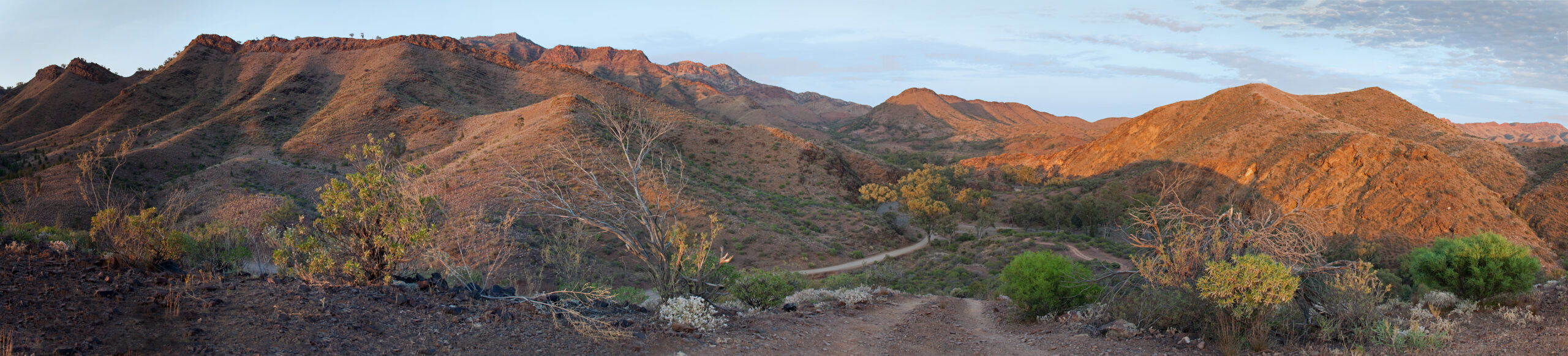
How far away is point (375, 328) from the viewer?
7.22 meters

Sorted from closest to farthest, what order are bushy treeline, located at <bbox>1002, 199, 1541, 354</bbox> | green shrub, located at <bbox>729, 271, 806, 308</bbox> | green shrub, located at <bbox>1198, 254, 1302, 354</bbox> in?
green shrub, located at <bbox>1198, 254, 1302, 354</bbox>, bushy treeline, located at <bbox>1002, 199, 1541, 354</bbox>, green shrub, located at <bbox>729, 271, 806, 308</bbox>

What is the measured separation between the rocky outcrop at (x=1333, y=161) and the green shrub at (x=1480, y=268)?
832cm

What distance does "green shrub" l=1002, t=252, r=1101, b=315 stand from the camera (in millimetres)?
11406

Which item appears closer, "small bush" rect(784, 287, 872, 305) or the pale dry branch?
the pale dry branch

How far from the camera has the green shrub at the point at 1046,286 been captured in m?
11.4

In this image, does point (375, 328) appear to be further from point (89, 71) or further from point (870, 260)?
point (89, 71)

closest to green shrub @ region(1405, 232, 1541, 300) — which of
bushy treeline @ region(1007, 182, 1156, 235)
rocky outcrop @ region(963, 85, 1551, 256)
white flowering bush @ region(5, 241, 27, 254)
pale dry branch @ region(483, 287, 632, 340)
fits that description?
rocky outcrop @ region(963, 85, 1551, 256)

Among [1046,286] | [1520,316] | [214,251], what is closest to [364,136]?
[214,251]

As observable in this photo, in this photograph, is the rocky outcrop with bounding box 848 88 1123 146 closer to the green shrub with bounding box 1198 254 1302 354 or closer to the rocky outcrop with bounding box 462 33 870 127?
the rocky outcrop with bounding box 462 33 870 127

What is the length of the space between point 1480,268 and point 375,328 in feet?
55.8

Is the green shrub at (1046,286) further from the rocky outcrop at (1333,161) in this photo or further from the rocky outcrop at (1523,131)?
the rocky outcrop at (1523,131)

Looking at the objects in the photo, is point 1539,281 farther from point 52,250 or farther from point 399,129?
point 399,129

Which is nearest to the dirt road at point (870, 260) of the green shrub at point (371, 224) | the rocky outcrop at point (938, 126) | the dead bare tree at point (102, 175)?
the green shrub at point (371, 224)

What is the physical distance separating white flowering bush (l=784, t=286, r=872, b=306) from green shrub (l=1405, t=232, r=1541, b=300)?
10.5 meters
